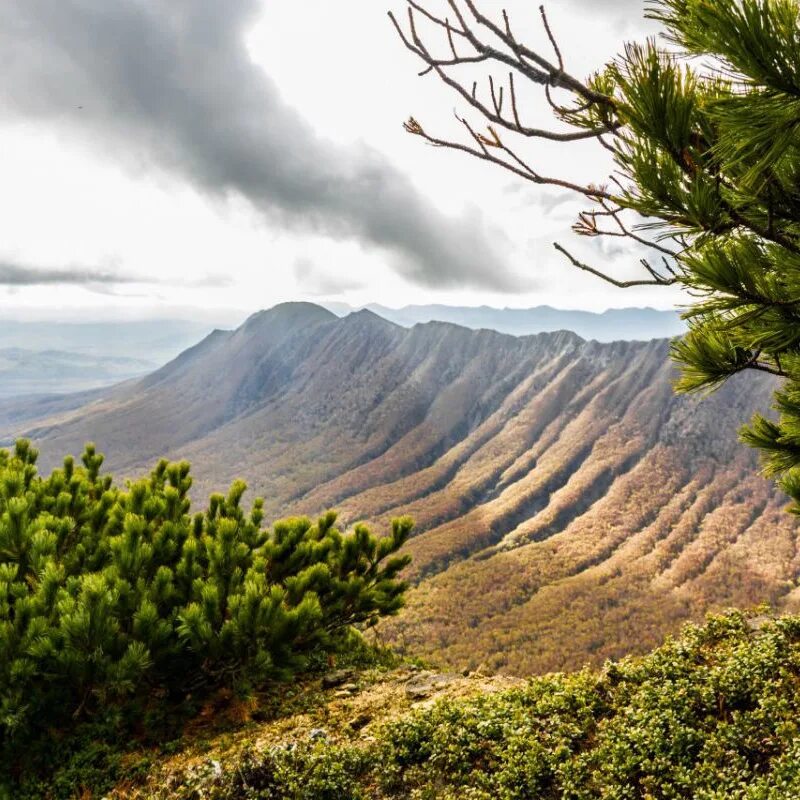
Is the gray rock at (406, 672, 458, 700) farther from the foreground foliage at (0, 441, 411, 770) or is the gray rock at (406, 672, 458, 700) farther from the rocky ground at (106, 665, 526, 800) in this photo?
the foreground foliage at (0, 441, 411, 770)

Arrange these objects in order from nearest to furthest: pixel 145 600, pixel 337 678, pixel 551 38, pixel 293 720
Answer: pixel 551 38, pixel 145 600, pixel 293 720, pixel 337 678

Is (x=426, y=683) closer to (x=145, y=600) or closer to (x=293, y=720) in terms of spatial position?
(x=293, y=720)

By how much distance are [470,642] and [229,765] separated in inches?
6555

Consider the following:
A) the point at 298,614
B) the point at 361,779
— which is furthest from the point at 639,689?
the point at 298,614

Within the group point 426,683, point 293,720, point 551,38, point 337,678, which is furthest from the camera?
point 337,678

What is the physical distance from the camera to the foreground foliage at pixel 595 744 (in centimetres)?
430

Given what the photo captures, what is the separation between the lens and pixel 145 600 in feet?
19.9

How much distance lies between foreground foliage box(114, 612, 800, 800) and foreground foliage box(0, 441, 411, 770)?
141 cm

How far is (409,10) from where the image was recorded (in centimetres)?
344

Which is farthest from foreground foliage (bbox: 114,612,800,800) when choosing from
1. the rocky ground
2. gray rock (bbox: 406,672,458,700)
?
gray rock (bbox: 406,672,458,700)

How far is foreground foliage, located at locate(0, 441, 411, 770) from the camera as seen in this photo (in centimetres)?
562

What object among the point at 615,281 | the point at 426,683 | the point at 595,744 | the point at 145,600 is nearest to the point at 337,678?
the point at 426,683

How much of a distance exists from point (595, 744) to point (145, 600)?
4.97 meters

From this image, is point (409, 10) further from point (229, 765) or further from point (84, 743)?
point (84, 743)
